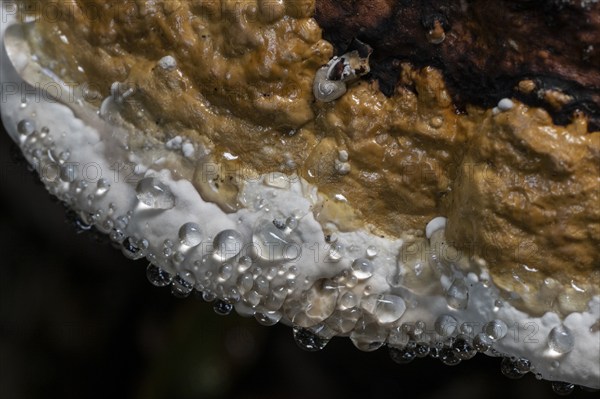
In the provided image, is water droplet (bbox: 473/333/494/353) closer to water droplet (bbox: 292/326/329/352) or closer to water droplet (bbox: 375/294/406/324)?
water droplet (bbox: 375/294/406/324)

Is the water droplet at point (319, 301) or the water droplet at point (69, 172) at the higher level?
the water droplet at point (69, 172)

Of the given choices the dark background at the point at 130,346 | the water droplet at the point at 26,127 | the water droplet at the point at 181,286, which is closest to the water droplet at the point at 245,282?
the water droplet at the point at 181,286

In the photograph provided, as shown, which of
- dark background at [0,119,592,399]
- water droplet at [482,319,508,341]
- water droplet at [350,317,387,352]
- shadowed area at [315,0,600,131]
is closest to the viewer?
shadowed area at [315,0,600,131]

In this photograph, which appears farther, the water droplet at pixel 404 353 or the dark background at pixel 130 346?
the dark background at pixel 130 346

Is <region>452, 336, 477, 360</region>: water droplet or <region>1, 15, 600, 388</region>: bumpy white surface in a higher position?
<region>1, 15, 600, 388</region>: bumpy white surface

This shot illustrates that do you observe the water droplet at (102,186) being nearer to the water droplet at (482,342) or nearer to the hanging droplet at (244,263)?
the hanging droplet at (244,263)

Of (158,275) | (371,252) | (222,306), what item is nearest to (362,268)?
(371,252)

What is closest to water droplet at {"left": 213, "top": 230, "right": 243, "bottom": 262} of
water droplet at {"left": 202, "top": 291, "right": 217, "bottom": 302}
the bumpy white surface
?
the bumpy white surface
